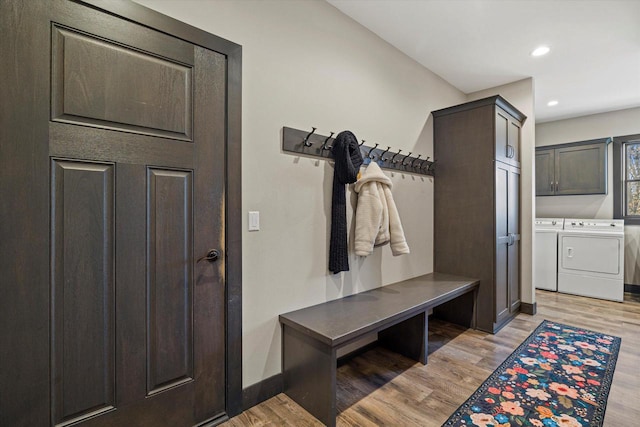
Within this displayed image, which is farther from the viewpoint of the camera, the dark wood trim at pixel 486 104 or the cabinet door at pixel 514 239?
the cabinet door at pixel 514 239

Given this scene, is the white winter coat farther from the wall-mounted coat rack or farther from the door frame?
the door frame

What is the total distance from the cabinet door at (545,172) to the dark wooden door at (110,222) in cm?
527

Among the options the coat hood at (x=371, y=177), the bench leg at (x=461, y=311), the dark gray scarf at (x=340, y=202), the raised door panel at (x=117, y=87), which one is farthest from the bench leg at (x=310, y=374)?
the bench leg at (x=461, y=311)

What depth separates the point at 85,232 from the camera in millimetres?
1289

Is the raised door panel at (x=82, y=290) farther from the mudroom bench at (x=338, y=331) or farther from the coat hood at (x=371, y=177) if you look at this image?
the coat hood at (x=371, y=177)

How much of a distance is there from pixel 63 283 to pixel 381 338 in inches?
89.8

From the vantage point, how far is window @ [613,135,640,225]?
436cm

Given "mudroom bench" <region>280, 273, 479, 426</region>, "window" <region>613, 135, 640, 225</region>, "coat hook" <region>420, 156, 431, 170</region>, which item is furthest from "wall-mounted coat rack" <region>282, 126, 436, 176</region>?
"window" <region>613, 135, 640, 225</region>

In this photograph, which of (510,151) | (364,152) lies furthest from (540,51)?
(364,152)

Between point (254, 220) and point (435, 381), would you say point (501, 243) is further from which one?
point (254, 220)

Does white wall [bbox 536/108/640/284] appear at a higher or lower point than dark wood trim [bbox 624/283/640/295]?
higher

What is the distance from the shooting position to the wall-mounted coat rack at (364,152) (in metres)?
2.03

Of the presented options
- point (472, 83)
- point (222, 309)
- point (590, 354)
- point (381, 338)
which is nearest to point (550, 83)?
point (472, 83)

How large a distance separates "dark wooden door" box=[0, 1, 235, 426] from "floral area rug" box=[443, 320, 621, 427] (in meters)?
1.55
